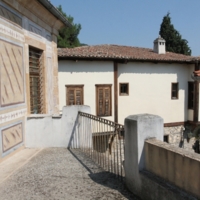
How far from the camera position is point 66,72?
43.5ft

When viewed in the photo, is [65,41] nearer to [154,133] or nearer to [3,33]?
[3,33]

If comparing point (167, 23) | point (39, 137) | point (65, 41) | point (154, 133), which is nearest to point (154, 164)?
point (154, 133)

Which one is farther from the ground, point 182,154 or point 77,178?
point 182,154

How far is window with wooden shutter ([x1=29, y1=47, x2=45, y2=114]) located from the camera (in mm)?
7499

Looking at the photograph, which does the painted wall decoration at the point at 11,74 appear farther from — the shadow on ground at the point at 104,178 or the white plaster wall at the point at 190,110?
the white plaster wall at the point at 190,110

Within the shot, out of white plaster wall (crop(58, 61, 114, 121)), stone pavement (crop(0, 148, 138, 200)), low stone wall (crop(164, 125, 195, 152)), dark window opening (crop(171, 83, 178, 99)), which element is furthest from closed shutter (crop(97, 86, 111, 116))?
stone pavement (crop(0, 148, 138, 200))

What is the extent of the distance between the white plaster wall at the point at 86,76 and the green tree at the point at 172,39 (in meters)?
18.4

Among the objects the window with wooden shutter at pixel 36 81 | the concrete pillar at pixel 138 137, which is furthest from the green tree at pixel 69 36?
the concrete pillar at pixel 138 137

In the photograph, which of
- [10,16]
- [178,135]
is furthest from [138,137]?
[178,135]

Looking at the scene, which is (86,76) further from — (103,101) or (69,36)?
(69,36)

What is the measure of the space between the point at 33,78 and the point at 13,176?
367 centimetres

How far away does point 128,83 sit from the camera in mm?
14773

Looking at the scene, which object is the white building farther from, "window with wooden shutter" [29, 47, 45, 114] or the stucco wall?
the stucco wall

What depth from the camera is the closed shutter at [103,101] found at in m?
14.1
